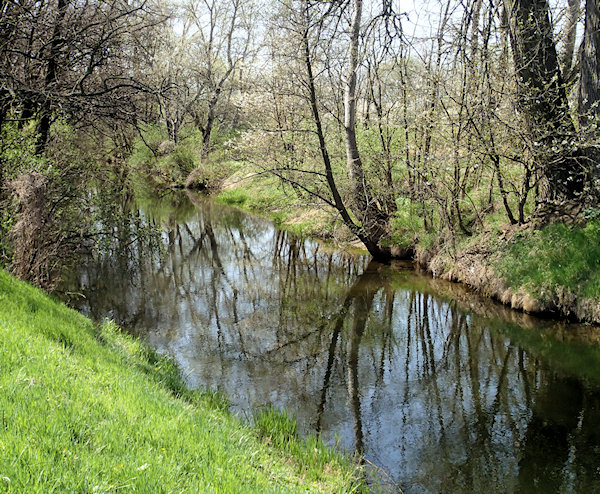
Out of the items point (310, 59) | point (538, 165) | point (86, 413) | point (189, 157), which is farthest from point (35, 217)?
point (189, 157)

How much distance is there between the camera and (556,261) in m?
10.4

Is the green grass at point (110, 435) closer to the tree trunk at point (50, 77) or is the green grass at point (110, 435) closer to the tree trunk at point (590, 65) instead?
the tree trunk at point (50, 77)

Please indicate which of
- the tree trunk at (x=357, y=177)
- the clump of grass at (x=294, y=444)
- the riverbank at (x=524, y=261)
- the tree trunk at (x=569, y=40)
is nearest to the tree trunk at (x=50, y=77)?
the clump of grass at (x=294, y=444)

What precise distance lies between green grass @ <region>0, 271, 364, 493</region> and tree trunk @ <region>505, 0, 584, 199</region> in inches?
329

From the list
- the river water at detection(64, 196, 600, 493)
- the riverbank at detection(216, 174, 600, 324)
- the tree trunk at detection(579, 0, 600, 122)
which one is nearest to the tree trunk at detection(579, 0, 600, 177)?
the tree trunk at detection(579, 0, 600, 122)

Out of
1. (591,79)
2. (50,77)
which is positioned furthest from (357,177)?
(50,77)

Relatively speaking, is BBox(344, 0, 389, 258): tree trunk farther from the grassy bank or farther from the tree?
the tree

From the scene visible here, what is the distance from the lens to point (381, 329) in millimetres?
10180

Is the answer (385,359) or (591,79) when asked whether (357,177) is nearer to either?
(591,79)

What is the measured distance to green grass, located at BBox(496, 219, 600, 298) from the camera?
32.2 ft

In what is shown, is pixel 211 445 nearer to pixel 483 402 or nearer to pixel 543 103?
pixel 483 402

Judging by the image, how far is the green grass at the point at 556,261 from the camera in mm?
9805

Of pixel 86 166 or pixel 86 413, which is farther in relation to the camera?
pixel 86 166

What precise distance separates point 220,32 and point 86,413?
35236mm
